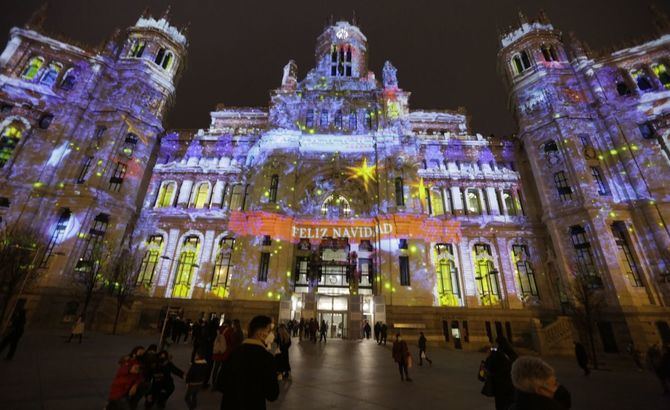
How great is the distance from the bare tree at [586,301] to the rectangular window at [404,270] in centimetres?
1294

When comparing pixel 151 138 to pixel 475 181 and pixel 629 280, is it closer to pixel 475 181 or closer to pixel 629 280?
pixel 475 181

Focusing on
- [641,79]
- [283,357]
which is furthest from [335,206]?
[641,79]

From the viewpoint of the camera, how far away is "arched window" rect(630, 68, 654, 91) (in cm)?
3232

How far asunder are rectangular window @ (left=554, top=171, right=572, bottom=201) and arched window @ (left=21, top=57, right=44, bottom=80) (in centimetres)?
5860

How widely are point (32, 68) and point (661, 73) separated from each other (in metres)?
69.7

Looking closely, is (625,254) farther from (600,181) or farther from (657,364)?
(657,364)

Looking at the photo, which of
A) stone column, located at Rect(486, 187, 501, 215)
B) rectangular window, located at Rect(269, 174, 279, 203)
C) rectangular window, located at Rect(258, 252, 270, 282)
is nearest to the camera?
rectangular window, located at Rect(258, 252, 270, 282)

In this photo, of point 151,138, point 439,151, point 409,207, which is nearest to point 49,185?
point 151,138

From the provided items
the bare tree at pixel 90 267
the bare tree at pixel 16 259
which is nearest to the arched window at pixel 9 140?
the bare tree at pixel 16 259

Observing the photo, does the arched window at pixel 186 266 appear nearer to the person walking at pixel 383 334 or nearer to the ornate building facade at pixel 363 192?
the ornate building facade at pixel 363 192

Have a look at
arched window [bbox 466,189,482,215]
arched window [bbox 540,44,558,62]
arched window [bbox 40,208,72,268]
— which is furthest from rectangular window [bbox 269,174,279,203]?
arched window [bbox 540,44,558,62]

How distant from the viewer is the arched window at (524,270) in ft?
102

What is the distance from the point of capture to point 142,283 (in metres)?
31.8

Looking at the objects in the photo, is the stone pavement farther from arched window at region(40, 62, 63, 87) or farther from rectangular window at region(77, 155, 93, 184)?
arched window at region(40, 62, 63, 87)
